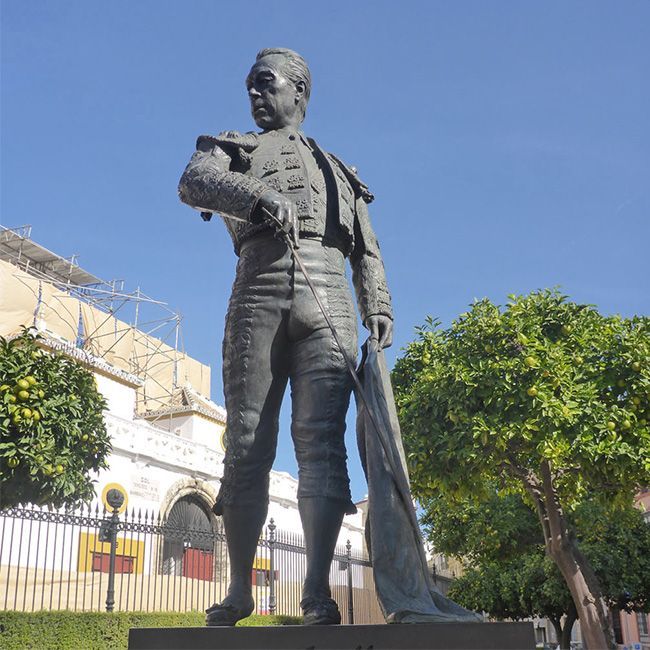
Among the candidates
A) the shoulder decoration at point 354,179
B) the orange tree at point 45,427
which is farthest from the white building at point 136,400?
the shoulder decoration at point 354,179

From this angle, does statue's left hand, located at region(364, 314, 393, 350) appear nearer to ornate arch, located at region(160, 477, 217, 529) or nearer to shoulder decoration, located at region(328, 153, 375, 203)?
shoulder decoration, located at region(328, 153, 375, 203)

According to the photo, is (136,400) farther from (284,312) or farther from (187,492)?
(284,312)

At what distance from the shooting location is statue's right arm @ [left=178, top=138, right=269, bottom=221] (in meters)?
3.71

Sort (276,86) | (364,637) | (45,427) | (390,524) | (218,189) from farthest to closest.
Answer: (45,427) → (276,86) → (218,189) → (390,524) → (364,637)

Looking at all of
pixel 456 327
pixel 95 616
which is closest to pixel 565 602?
→ pixel 456 327

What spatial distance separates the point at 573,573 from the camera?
13875 millimetres

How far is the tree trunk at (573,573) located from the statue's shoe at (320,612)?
36.5ft

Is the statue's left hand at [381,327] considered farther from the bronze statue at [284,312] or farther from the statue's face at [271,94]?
the statue's face at [271,94]

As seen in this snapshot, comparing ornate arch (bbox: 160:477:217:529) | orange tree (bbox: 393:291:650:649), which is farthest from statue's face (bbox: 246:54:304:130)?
ornate arch (bbox: 160:477:217:529)

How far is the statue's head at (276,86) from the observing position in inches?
169

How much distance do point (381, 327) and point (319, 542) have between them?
3.92 feet

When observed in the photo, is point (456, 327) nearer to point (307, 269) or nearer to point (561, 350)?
point (561, 350)

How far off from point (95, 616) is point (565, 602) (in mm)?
18183

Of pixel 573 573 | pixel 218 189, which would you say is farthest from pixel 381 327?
pixel 573 573
